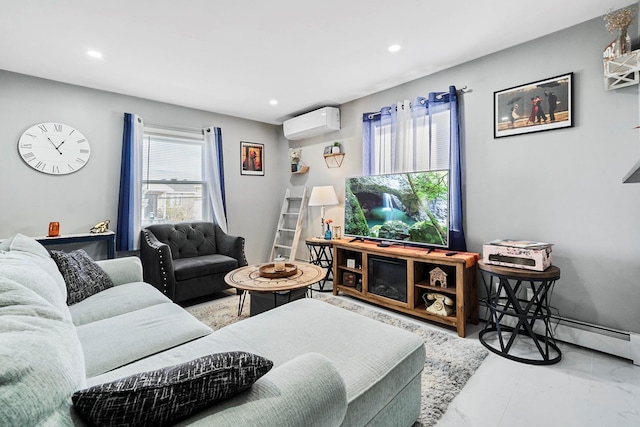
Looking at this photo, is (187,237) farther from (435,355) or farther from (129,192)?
(435,355)

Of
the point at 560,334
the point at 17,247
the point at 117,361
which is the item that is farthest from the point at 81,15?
the point at 560,334

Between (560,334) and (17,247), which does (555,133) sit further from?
(17,247)

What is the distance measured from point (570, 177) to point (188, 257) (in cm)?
387

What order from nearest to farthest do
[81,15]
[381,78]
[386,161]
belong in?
[81,15]
[381,78]
[386,161]

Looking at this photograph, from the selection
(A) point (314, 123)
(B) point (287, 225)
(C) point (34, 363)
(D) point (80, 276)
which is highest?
(A) point (314, 123)

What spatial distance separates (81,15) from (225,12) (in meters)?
0.99

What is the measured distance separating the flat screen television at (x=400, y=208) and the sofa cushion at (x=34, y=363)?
258cm

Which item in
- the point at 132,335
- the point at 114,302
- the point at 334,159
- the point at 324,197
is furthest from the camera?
the point at 334,159

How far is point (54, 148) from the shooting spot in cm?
308

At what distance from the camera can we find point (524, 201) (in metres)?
2.45

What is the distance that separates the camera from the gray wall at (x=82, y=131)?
9.45 feet

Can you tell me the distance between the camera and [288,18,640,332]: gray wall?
6.67 feet

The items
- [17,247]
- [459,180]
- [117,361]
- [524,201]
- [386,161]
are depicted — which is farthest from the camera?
[386,161]

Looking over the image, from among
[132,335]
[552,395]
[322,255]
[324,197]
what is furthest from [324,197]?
[552,395]
